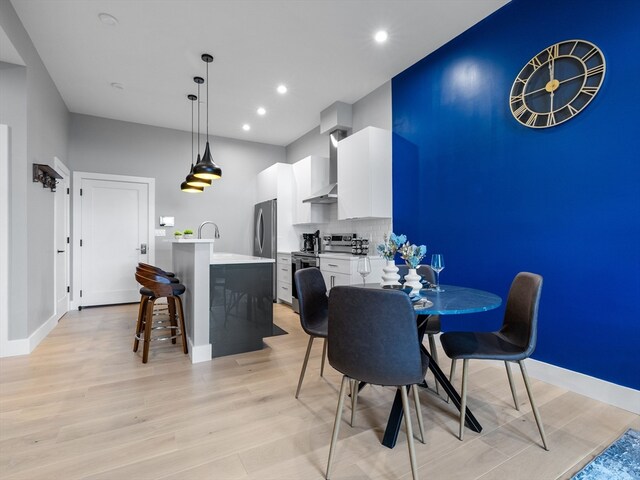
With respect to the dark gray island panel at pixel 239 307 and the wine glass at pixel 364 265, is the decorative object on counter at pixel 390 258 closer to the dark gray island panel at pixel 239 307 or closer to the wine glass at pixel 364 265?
the wine glass at pixel 364 265

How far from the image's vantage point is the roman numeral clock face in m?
2.30

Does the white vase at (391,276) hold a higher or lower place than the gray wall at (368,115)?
lower

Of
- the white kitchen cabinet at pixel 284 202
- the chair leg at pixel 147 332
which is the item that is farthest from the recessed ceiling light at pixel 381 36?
the chair leg at pixel 147 332

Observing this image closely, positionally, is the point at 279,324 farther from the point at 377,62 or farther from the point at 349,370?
the point at 377,62

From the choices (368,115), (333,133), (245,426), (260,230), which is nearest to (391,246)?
(245,426)

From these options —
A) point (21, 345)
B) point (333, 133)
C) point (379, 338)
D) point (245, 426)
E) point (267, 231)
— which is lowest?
point (245, 426)

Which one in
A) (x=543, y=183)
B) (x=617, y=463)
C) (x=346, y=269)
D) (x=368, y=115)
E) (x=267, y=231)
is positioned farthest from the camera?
(x=267, y=231)

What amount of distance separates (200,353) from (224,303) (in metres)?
0.49

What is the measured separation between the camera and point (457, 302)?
5.78 feet

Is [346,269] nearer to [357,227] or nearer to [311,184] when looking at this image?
[357,227]

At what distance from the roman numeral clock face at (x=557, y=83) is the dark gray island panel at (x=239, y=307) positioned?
2.68 m

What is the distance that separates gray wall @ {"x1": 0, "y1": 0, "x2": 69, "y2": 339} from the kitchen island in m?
1.50

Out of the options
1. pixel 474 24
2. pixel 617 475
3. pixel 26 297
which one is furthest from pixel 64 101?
pixel 617 475

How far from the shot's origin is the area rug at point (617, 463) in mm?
1526
